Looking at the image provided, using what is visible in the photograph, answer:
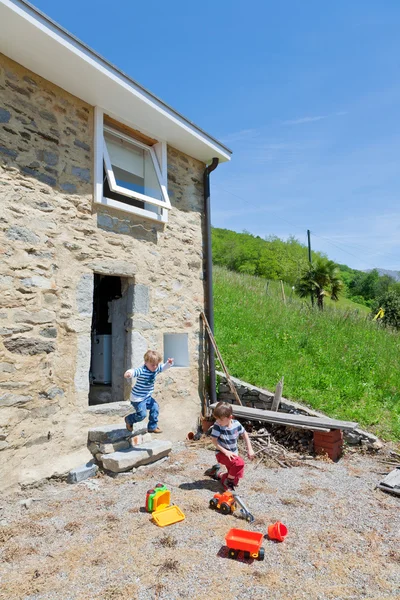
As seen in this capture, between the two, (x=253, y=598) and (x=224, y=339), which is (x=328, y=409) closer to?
(x=224, y=339)

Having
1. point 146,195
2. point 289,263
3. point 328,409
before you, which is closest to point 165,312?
point 146,195

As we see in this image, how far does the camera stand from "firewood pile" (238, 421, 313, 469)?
18.3 ft

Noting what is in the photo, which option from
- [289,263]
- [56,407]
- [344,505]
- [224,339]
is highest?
[289,263]

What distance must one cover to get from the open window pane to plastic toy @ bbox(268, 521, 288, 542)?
4928 mm

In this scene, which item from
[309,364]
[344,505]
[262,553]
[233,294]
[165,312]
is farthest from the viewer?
[233,294]

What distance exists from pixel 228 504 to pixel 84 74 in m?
5.32

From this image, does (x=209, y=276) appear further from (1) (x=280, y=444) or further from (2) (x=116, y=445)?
(2) (x=116, y=445)

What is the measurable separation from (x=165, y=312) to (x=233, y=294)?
6498 millimetres

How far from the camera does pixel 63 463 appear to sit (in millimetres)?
4723

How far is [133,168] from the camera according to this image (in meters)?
6.38

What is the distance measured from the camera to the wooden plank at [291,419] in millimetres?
5723

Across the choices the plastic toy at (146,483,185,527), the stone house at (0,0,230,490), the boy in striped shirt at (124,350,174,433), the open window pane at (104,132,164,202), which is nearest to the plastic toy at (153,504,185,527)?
the plastic toy at (146,483,185,527)

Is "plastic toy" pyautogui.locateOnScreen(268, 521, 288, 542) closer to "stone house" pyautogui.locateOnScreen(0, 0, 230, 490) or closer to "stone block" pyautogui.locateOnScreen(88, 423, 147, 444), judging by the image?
"stone block" pyautogui.locateOnScreen(88, 423, 147, 444)

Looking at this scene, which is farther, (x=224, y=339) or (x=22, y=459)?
(x=224, y=339)
